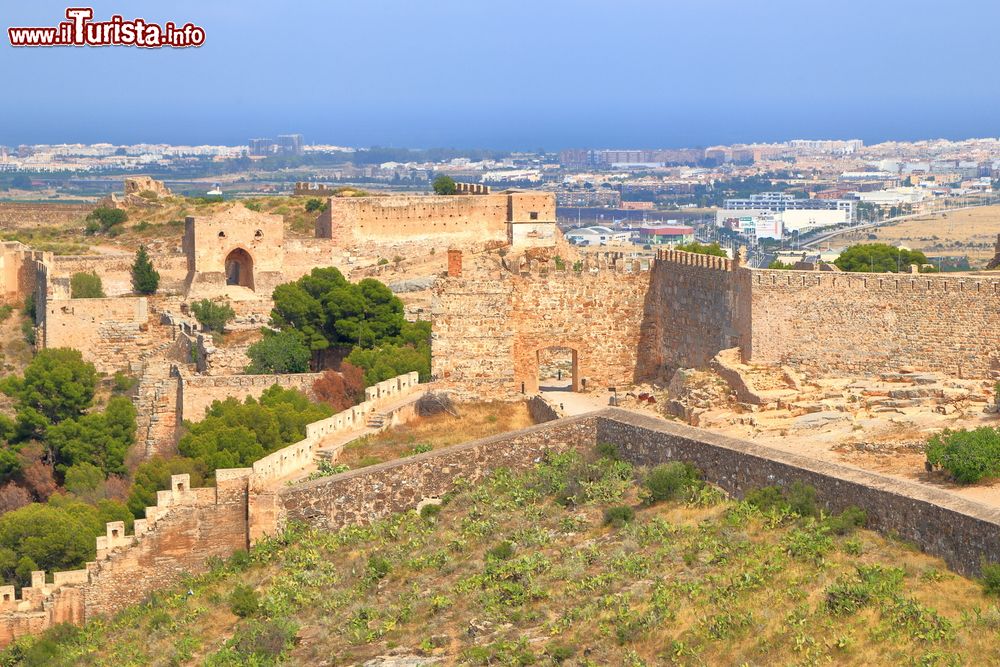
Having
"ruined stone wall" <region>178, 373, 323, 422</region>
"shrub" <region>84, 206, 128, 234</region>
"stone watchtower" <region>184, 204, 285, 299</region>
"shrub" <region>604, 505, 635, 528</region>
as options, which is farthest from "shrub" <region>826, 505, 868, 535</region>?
"shrub" <region>84, 206, 128, 234</region>

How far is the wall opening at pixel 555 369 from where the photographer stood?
89.4 ft

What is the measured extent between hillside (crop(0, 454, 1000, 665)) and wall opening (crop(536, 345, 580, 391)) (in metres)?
5.75

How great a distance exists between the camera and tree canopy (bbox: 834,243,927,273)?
103ft

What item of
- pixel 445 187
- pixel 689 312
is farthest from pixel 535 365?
pixel 445 187

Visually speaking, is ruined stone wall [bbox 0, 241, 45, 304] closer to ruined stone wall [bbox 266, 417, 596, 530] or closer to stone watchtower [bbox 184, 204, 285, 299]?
stone watchtower [bbox 184, 204, 285, 299]

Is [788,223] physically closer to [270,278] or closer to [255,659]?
[270,278]

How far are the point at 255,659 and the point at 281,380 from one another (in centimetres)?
1281

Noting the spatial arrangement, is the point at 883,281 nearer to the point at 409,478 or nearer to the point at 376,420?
the point at 409,478

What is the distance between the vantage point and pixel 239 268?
4294 centimetres

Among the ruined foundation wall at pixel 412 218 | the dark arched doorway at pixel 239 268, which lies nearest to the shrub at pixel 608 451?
the dark arched doorway at pixel 239 268

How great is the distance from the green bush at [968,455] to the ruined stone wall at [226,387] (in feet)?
45.4

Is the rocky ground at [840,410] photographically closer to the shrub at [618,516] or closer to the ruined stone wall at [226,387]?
the shrub at [618,516]

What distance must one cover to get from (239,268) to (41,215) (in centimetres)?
1705

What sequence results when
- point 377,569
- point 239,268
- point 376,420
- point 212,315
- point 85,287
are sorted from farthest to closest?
1. point 239,268
2. point 85,287
3. point 212,315
4. point 376,420
5. point 377,569
